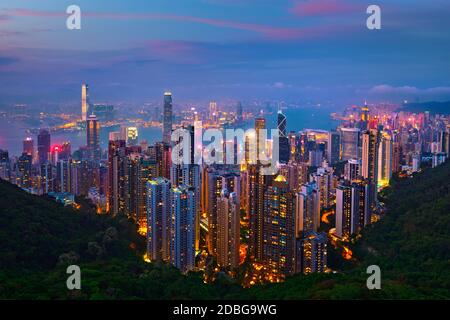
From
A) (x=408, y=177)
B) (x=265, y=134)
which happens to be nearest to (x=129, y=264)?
(x=265, y=134)

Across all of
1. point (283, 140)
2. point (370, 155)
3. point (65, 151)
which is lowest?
point (370, 155)

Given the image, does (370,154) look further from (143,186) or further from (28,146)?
(28,146)

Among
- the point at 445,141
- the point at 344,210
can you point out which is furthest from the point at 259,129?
the point at 445,141

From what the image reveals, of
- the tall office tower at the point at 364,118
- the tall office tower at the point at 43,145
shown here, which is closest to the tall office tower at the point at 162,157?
the tall office tower at the point at 43,145

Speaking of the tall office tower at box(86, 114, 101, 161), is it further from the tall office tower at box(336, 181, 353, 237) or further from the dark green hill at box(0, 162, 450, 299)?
the tall office tower at box(336, 181, 353, 237)
